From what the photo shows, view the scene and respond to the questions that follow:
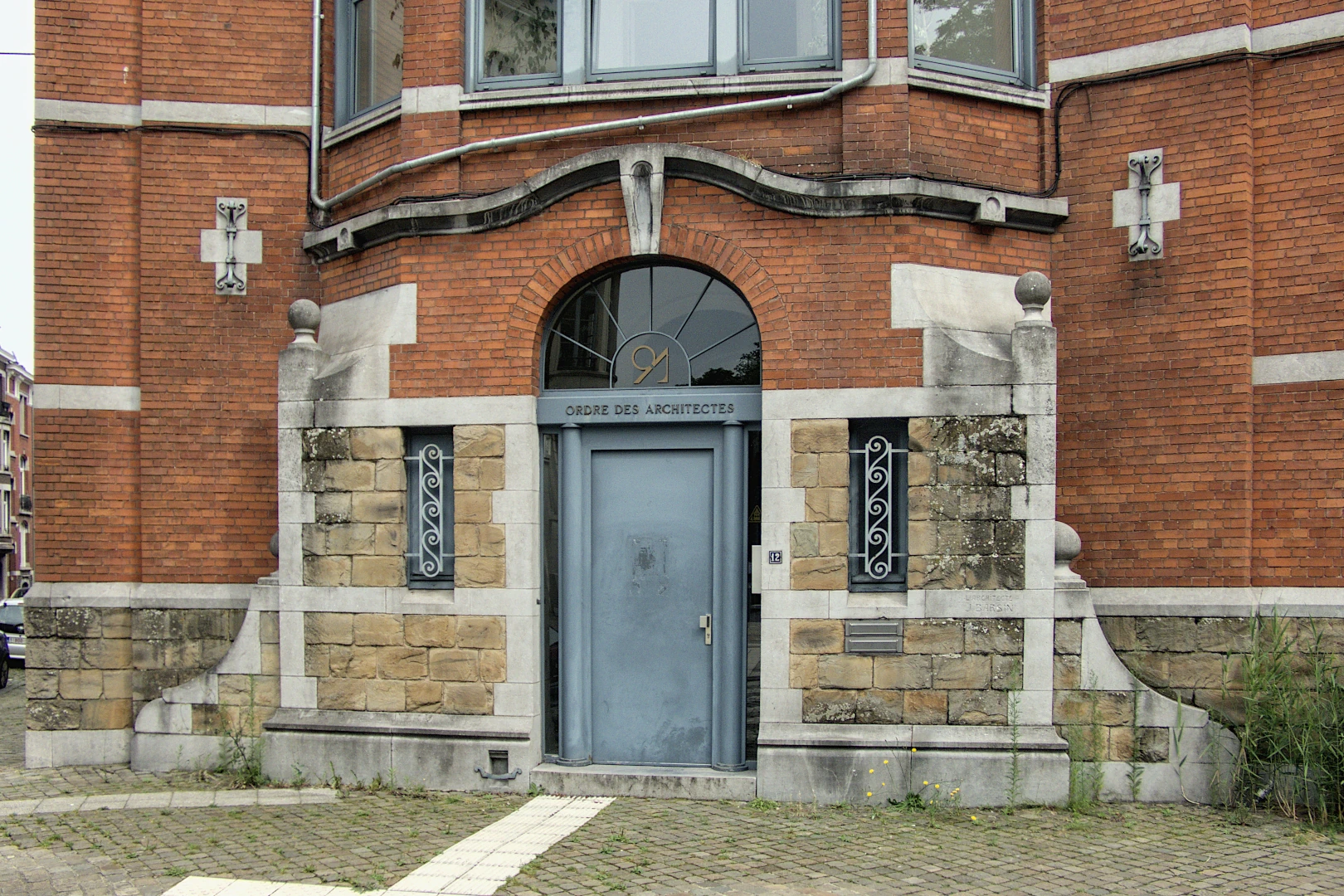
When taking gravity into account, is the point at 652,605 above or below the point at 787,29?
below

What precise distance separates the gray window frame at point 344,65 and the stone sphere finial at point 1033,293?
17.1ft

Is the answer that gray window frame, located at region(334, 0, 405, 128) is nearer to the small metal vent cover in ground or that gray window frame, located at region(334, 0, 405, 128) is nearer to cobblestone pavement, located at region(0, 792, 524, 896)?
cobblestone pavement, located at region(0, 792, 524, 896)

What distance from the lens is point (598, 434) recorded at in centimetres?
788

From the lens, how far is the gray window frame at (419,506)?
7.93 m

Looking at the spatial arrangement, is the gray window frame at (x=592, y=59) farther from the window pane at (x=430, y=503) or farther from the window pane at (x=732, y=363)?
the window pane at (x=430, y=503)

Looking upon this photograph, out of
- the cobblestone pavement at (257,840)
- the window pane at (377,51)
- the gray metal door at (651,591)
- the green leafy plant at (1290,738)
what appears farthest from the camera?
the window pane at (377,51)

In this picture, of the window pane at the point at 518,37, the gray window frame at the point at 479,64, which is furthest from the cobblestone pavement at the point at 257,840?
the window pane at the point at 518,37

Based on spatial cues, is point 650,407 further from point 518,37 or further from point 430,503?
point 518,37

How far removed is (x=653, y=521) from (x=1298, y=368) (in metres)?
4.40

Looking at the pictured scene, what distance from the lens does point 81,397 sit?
8.91 metres

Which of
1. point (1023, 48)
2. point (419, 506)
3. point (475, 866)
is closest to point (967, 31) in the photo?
point (1023, 48)

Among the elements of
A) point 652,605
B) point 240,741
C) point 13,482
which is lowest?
point 240,741

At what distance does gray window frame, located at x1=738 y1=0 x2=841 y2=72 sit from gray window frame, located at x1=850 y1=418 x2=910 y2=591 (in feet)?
8.17

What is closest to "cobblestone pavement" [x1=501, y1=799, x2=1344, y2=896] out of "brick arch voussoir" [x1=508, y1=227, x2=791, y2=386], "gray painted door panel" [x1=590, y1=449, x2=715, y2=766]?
"gray painted door panel" [x1=590, y1=449, x2=715, y2=766]
